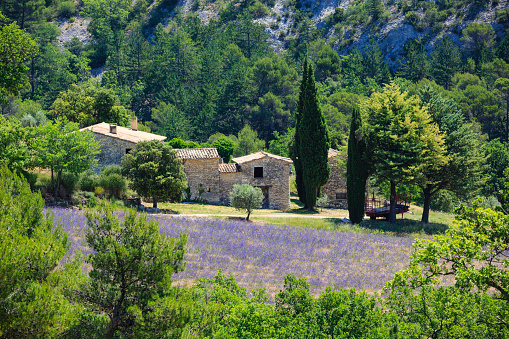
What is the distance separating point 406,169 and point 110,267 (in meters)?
22.4

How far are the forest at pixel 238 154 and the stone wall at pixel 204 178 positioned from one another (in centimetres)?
777

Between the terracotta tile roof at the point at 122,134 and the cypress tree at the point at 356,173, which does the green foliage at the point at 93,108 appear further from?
the cypress tree at the point at 356,173

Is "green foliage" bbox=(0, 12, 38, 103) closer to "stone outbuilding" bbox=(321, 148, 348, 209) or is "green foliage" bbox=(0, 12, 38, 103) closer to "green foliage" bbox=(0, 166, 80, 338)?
"green foliage" bbox=(0, 166, 80, 338)

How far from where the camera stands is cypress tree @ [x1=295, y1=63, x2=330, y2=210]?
1423 inches

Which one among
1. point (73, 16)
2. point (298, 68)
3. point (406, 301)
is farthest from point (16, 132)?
point (73, 16)

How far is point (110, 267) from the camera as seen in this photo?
28.8ft

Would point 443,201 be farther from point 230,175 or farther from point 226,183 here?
point 226,183

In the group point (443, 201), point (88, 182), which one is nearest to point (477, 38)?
point (443, 201)

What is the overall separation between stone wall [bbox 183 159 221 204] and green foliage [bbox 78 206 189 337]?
29.6m

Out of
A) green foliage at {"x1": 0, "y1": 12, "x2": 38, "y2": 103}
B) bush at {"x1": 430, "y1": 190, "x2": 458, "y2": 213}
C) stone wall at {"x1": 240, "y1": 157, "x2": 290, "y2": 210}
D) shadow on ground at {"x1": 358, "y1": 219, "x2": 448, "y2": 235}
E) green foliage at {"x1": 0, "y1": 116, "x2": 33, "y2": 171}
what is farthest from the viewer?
bush at {"x1": 430, "y1": 190, "x2": 458, "y2": 213}

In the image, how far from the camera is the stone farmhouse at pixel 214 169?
37.5 meters

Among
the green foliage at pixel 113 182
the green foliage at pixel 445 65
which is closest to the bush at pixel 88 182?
the green foliage at pixel 113 182

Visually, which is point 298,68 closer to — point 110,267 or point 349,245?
point 349,245

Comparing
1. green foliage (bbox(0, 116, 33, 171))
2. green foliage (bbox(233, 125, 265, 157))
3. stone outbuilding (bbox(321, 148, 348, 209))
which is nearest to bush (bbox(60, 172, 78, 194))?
green foliage (bbox(0, 116, 33, 171))
